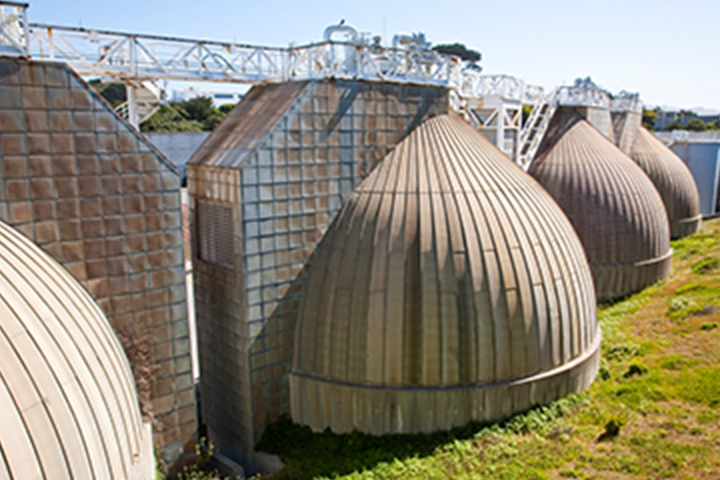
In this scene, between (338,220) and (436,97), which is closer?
(338,220)

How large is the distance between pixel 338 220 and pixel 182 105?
5304 centimetres

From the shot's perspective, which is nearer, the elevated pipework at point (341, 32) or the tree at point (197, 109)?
the elevated pipework at point (341, 32)

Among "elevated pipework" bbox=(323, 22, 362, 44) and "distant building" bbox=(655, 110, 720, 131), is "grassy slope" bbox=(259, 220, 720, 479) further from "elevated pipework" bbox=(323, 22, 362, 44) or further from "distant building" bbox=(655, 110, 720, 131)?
"distant building" bbox=(655, 110, 720, 131)

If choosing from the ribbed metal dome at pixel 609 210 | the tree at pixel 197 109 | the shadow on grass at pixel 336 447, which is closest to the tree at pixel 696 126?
the tree at pixel 197 109

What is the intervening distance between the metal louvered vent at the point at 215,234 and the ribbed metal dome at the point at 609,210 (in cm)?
1852

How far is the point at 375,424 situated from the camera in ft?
53.4

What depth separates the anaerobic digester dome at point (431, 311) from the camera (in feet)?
52.6

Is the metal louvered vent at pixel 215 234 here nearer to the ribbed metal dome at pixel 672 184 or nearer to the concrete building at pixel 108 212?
the concrete building at pixel 108 212

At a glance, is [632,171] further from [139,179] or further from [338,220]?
[139,179]

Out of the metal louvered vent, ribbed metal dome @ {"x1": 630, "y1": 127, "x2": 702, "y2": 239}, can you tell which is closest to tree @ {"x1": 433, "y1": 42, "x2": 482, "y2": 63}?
ribbed metal dome @ {"x1": 630, "y1": 127, "x2": 702, "y2": 239}

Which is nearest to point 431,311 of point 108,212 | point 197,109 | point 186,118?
point 108,212

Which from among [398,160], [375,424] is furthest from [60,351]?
[398,160]

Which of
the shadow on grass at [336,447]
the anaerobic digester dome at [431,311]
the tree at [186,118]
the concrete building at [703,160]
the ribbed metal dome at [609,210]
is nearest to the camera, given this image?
the shadow on grass at [336,447]

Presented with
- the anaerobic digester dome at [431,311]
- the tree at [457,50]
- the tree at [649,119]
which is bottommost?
the anaerobic digester dome at [431,311]
